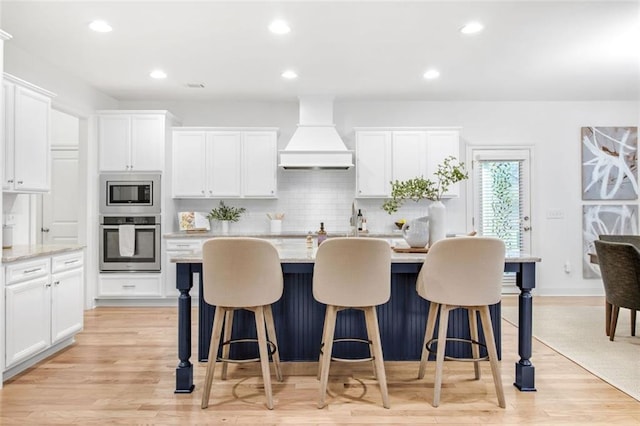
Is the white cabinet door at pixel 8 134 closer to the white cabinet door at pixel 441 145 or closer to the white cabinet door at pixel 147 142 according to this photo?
the white cabinet door at pixel 147 142

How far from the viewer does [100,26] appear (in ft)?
11.3

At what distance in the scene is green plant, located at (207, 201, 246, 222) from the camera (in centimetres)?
571

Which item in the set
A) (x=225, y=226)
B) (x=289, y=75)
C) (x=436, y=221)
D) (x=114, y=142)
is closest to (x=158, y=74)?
(x=114, y=142)

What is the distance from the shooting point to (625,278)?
350 centimetres

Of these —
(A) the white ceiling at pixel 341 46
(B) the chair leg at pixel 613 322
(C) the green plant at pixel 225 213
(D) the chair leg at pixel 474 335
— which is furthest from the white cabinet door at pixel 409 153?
(D) the chair leg at pixel 474 335

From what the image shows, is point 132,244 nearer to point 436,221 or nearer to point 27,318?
point 27,318

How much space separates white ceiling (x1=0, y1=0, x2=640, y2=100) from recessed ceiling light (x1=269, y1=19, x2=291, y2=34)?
2.9 inches

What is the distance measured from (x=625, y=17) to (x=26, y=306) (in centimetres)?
505

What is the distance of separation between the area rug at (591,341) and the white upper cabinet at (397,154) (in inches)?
74.4

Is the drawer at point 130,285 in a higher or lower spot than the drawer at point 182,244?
lower

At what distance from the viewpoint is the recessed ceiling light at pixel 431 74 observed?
15.1ft

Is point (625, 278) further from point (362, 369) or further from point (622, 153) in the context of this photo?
point (622, 153)

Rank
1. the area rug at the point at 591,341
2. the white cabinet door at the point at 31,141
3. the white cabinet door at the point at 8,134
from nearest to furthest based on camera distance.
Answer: the area rug at the point at 591,341 → the white cabinet door at the point at 8,134 → the white cabinet door at the point at 31,141

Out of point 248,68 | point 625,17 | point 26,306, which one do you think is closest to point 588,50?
point 625,17
